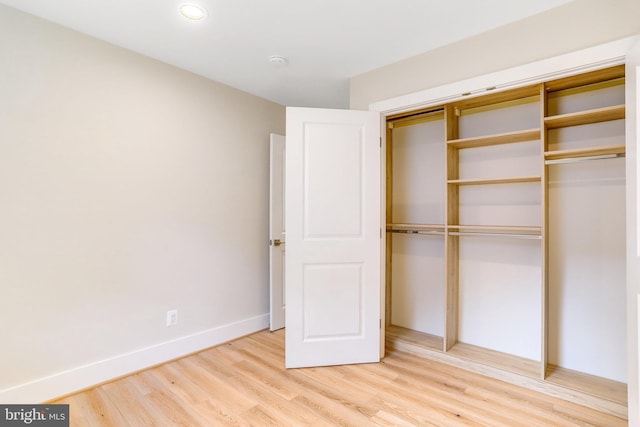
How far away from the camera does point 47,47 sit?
201 cm

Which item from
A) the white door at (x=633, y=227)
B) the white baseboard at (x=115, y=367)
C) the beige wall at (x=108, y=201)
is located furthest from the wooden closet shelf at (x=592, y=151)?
the white baseboard at (x=115, y=367)

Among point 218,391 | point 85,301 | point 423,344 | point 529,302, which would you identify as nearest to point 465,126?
point 529,302

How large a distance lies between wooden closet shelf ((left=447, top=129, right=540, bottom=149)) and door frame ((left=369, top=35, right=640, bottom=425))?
320mm

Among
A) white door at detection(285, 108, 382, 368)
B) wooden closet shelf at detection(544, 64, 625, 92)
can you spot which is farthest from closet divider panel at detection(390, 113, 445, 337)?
wooden closet shelf at detection(544, 64, 625, 92)

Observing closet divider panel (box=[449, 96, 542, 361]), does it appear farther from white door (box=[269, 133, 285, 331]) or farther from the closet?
white door (box=[269, 133, 285, 331])

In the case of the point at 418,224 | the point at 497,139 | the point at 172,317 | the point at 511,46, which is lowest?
the point at 172,317

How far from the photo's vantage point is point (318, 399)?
2043mm

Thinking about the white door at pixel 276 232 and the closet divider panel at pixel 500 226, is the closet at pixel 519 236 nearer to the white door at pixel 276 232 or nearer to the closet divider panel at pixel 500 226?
the closet divider panel at pixel 500 226

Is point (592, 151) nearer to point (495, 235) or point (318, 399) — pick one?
point (495, 235)

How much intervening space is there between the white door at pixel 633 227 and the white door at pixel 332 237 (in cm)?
145

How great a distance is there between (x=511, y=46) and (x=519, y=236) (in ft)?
4.22

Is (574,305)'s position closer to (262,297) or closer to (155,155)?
(262,297)

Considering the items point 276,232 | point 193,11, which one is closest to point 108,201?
point 193,11

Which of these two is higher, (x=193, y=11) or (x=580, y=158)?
(x=193, y=11)
